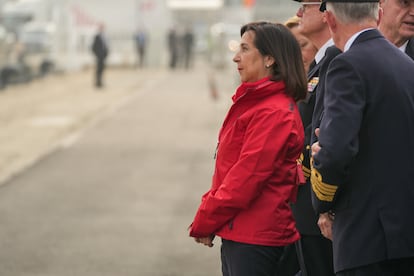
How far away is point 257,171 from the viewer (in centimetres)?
407

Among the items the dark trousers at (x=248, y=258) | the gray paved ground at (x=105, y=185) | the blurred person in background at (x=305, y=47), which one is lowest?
the gray paved ground at (x=105, y=185)

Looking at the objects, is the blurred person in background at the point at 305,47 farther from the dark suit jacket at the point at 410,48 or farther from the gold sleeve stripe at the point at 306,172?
the gold sleeve stripe at the point at 306,172

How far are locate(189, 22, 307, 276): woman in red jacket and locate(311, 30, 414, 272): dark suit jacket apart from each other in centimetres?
68

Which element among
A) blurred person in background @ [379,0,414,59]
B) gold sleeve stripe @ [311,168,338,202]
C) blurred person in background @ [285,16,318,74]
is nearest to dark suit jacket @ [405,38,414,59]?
blurred person in background @ [379,0,414,59]

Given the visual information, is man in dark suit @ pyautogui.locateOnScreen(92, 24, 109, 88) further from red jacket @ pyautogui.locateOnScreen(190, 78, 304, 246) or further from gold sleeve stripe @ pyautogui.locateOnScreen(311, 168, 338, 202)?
gold sleeve stripe @ pyautogui.locateOnScreen(311, 168, 338, 202)

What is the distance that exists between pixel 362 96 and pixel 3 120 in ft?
58.7

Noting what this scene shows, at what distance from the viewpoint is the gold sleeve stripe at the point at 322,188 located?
3.45 meters

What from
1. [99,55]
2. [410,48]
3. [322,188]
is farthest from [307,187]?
[99,55]

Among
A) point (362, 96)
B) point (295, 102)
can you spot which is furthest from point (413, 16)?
point (362, 96)

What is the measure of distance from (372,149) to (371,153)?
0.05 ft

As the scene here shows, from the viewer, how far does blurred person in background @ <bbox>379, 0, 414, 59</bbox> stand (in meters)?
4.61

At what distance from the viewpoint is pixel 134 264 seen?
301 inches

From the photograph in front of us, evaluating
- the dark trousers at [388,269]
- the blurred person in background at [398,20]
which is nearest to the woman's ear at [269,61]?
the blurred person in background at [398,20]

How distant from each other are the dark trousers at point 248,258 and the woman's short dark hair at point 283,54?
0.74 meters
